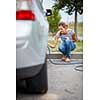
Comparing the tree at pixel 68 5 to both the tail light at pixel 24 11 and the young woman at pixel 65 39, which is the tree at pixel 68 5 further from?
the tail light at pixel 24 11

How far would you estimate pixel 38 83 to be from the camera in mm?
2809

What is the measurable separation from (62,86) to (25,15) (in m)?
1.31

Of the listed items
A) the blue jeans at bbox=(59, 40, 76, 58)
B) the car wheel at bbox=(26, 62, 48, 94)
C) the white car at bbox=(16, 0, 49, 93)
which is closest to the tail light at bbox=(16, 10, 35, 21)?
the white car at bbox=(16, 0, 49, 93)

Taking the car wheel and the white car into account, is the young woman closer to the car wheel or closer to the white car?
the car wheel

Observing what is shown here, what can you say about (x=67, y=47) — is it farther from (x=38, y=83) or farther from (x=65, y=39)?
(x=38, y=83)

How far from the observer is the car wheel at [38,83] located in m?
2.77

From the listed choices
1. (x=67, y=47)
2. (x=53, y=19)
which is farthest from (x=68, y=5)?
(x=67, y=47)

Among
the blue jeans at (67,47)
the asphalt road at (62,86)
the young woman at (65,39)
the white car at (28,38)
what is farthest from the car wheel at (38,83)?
the white car at (28,38)

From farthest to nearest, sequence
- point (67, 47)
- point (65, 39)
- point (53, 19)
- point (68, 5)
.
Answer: point (67, 47) < point (65, 39) < point (53, 19) < point (68, 5)

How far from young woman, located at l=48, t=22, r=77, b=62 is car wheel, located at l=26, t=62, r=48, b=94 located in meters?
0.28

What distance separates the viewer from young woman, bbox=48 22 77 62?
274 centimetres

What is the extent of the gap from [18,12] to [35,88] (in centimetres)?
111

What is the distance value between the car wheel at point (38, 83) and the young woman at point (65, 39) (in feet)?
0.92
